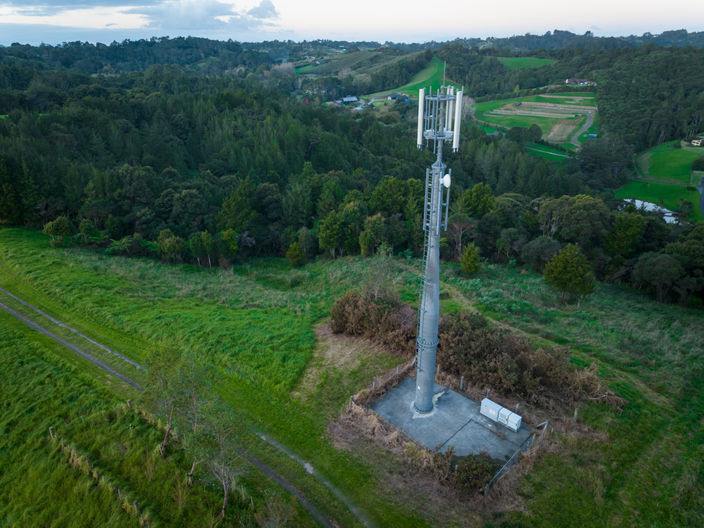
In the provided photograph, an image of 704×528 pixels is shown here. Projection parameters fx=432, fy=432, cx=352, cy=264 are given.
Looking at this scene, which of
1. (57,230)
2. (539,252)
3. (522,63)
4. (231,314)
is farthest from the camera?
(522,63)

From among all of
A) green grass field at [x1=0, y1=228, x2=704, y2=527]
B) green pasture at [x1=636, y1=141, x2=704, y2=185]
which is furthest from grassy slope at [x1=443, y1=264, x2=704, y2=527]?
green pasture at [x1=636, y1=141, x2=704, y2=185]

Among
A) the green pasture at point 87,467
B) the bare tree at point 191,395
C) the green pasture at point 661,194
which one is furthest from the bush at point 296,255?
the green pasture at point 661,194

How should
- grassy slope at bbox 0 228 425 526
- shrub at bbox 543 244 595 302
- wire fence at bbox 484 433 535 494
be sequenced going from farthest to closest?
1. shrub at bbox 543 244 595 302
2. grassy slope at bbox 0 228 425 526
3. wire fence at bbox 484 433 535 494

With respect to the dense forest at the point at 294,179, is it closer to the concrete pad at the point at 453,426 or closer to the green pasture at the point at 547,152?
the green pasture at the point at 547,152

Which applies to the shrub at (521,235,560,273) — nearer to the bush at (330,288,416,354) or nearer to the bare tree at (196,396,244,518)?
the bush at (330,288,416,354)

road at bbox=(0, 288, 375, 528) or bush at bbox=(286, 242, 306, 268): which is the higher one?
road at bbox=(0, 288, 375, 528)

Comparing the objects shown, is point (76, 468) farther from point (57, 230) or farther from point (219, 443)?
point (57, 230)

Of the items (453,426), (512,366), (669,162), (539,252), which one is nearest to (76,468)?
(453,426)
